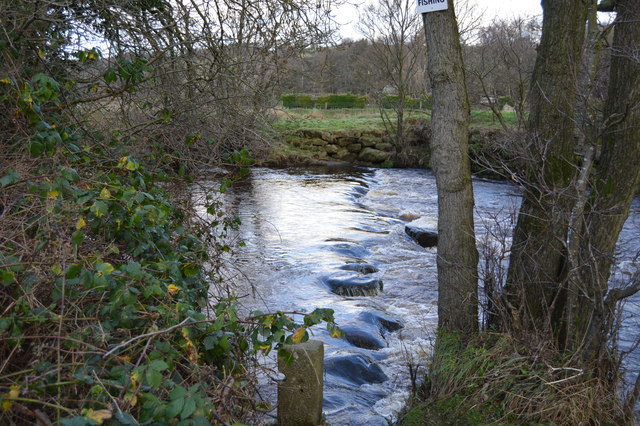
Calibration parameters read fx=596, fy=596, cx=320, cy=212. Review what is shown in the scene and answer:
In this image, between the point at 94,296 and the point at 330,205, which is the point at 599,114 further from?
the point at 330,205

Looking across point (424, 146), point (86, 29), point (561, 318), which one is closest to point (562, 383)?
point (561, 318)

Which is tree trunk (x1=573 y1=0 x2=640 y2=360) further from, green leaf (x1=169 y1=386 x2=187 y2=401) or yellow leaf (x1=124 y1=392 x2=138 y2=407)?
yellow leaf (x1=124 y1=392 x2=138 y2=407)

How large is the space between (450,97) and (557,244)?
1.56 meters

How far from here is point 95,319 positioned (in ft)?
8.58

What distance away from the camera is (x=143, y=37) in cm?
581

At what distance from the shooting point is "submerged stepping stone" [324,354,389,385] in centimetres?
626

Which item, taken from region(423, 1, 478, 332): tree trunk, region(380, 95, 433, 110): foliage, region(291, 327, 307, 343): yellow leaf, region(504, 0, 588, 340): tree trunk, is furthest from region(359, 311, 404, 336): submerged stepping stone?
region(380, 95, 433, 110): foliage

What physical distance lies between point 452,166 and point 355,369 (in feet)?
8.27

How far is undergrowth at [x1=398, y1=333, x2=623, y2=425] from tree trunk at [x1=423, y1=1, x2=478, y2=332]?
0.67m

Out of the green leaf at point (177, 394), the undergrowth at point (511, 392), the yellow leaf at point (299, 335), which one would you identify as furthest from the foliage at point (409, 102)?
the green leaf at point (177, 394)

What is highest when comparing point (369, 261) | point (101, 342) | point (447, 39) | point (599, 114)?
point (447, 39)

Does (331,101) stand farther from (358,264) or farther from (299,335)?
(299,335)

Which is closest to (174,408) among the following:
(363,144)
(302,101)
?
(363,144)

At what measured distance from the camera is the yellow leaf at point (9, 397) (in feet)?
6.38
